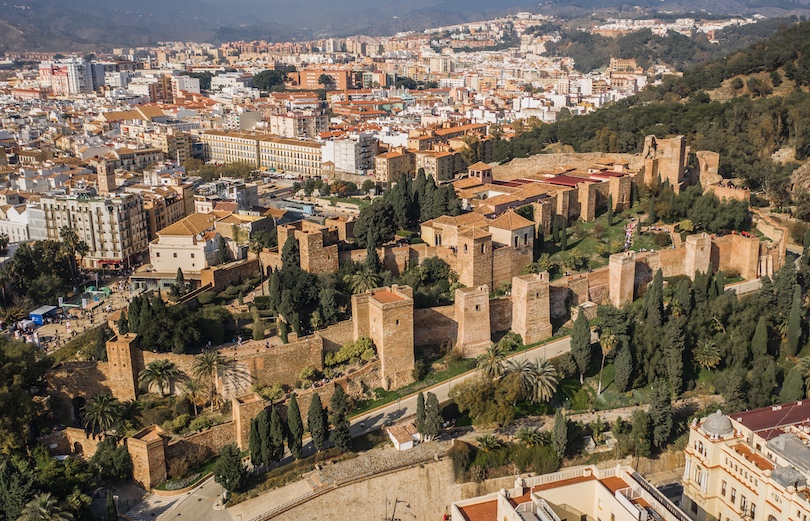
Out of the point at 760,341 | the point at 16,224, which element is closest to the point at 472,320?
the point at 760,341

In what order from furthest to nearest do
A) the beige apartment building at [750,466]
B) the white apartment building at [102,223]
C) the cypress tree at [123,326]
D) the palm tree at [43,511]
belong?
the white apartment building at [102,223]
the cypress tree at [123,326]
the palm tree at [43,511]
the beige apartment building at [750,466]

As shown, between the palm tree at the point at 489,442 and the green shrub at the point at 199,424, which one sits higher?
the green shrub at the point at 199,424

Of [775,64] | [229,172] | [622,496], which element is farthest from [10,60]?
[622,496]

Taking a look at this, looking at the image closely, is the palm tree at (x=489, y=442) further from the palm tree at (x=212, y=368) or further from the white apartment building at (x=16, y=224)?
the white apartment building at (x=16, y=224)

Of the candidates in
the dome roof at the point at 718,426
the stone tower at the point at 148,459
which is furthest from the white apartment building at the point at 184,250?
the dome roof at the point at 718,426

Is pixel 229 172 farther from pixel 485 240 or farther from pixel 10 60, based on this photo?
pixel 10 60

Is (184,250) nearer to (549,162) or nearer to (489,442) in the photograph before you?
(489,442)
